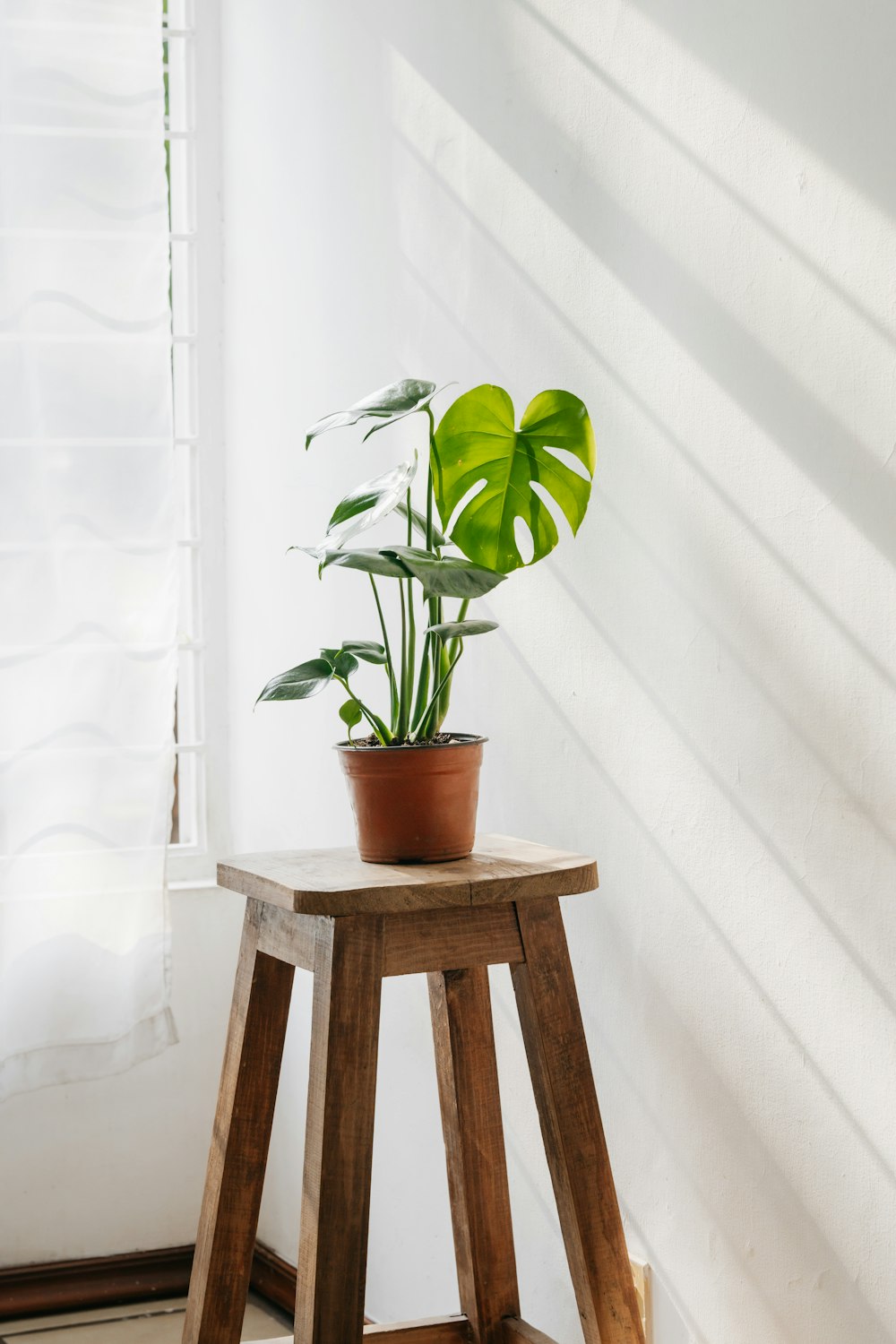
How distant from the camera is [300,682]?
3.76ft

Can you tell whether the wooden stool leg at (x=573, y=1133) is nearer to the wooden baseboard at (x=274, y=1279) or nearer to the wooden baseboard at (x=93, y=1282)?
the wooden baseboard at (x=274, y=1279)

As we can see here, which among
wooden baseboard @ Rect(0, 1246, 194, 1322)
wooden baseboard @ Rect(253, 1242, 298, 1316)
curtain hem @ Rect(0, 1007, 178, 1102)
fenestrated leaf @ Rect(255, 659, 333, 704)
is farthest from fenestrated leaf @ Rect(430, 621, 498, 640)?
wooden baseboard @ Rect(0, 1246, 194, 1322)

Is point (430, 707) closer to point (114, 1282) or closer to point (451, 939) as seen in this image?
point (451, 939)

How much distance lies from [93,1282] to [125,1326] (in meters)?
0.10

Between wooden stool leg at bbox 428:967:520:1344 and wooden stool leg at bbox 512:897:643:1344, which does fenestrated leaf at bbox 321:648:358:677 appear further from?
wooden stool leg at bbox 428:967:520:1344

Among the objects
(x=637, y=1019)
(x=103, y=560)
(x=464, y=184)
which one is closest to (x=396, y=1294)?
(x=637, y=1019)

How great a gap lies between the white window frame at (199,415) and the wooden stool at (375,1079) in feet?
2.82

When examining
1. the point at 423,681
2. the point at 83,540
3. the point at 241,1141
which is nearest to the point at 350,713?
the point at 423,681

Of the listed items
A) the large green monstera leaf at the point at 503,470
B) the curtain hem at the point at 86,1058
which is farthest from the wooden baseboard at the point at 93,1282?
the large green monstera leaf at the point at 503,470

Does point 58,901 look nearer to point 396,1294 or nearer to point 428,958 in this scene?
point 396,1294

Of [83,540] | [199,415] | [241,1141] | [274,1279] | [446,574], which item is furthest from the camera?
[199,415]

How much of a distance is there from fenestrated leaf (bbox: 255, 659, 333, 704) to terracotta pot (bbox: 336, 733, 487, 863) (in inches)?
2.8

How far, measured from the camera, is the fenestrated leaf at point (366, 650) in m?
1.17

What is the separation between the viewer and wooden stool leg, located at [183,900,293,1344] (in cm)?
128
